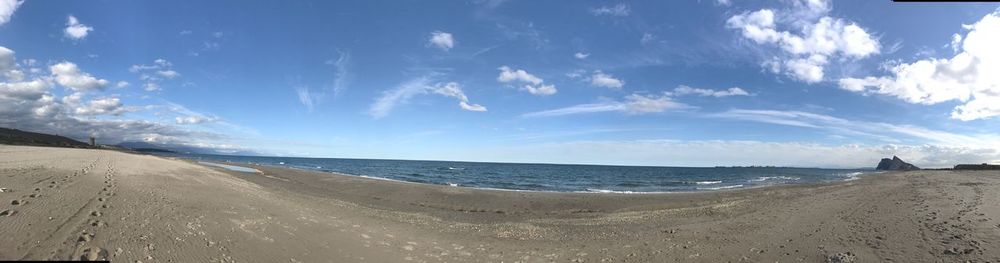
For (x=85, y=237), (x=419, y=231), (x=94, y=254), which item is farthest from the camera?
(x=419, y=231)

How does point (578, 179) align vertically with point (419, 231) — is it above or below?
above

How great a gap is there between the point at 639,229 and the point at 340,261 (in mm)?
9621

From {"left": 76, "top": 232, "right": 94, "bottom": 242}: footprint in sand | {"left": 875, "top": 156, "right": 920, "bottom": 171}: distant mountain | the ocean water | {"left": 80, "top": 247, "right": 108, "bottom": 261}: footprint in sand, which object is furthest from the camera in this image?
{"left": 875, "top": 156, "right": 920, "bottom": 171}: distant mountain

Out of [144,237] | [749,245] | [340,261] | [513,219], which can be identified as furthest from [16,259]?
[749,245]

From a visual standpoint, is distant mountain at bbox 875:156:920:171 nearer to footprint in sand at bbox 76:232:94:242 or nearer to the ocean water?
the ocean water

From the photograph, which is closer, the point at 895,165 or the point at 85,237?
the point at 85,237

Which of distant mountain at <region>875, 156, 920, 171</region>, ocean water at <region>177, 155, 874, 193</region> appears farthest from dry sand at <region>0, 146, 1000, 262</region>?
distant mountain at <region>875, 156, 920, 171</region>

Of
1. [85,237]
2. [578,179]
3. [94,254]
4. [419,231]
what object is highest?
[85,237]

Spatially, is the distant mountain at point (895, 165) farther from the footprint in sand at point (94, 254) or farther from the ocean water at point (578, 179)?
the footprint in sand at point (94, 254)

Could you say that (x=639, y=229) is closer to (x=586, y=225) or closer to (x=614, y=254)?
(x=586, y=225)

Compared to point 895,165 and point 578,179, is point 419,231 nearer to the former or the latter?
point 578,179

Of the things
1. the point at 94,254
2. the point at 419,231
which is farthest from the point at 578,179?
the point at 94,254

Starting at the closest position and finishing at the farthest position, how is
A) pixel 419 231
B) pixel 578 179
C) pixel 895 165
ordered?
pixel 419 231, pixel 578 179, pixel 895 165

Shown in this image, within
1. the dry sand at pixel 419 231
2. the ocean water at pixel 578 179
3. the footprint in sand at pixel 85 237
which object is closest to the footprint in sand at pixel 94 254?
the dry sand at pixel 419 231
